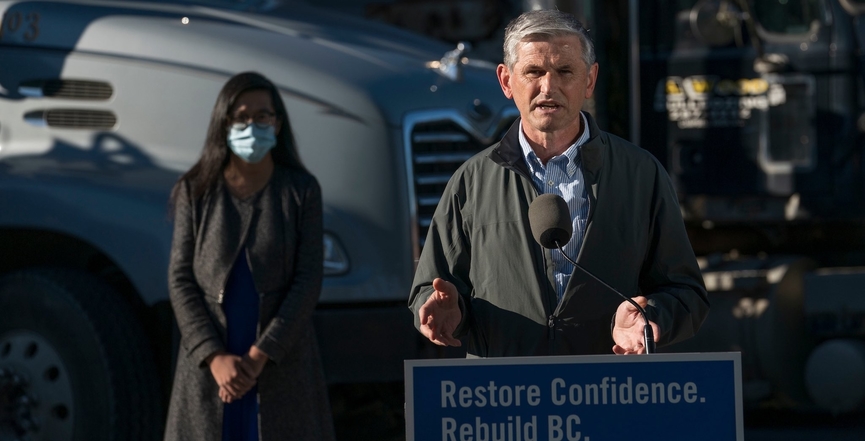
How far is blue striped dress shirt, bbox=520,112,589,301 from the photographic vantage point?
2846 mm

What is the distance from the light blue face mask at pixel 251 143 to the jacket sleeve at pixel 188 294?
22cm

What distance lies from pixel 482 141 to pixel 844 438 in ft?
9.57

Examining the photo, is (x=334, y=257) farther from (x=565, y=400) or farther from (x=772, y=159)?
(x=772, y=159)

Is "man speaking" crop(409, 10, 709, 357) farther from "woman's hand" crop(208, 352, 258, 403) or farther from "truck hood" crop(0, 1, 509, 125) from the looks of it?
"truck hood" crop(0, 1, 509, 125)

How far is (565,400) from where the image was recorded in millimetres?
2412

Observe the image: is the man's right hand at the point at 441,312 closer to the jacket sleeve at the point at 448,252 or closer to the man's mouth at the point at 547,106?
the jacket sleeve at the point at 448,252

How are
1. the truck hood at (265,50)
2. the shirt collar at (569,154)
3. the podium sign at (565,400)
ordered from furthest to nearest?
the truck hood at (265,50), the shirt collar at (569,154), the podium sign at (565,400)

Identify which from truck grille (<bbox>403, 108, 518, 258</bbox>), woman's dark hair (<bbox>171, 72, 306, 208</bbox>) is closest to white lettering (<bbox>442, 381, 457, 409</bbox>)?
woman's dark hair (<bbox>171, 72, 306, 208</bbox>)

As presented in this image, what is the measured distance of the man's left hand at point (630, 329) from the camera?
2.60 metres

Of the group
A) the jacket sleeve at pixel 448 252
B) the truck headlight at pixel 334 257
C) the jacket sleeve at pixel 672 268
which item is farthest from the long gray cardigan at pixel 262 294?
the jacket sleeve at pixel 672 268

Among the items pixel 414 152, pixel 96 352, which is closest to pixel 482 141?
pixel 414 152

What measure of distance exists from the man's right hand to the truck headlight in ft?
7.83

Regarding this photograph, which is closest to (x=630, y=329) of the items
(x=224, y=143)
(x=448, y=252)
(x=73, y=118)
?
(x=448, y=252)

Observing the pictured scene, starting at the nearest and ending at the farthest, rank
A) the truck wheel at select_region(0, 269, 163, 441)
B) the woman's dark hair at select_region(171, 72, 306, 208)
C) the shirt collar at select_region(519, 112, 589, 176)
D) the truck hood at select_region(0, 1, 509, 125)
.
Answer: the shirt collar at select_region(519, 112, 589, 176) < the woman's dark hair at select_region(171, 72, 306, 208) < the truck wheel at select_region(0, 269, 163, 441) < the truck hood at select_region(0, 1, 509, 125)
